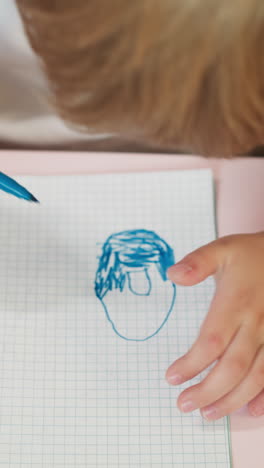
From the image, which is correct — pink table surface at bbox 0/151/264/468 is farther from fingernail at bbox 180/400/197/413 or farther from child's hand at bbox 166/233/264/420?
fingernail at bbox 180/400/197/413

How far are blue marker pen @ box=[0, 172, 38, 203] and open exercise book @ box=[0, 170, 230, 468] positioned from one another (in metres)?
0.04

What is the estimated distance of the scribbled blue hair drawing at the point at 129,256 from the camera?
576mm

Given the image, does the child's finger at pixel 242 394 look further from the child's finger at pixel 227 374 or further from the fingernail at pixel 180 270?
the fingernail at pixel 180 270

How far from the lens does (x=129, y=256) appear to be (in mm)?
589

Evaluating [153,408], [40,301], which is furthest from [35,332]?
[153,408]

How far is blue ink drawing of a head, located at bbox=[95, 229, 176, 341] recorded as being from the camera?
55 centimetres

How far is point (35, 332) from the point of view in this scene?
54 centimetres

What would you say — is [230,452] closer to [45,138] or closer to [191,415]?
[191,415]

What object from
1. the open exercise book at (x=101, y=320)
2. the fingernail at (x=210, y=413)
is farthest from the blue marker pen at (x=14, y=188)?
the fingernail at (x=210, y=413)

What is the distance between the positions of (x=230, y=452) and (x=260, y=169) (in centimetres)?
32

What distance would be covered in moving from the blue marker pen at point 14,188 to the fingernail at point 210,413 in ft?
0.89

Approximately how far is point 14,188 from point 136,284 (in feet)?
0.53

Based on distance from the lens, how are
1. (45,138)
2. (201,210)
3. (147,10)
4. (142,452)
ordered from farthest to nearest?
1. (45,138)
2. (201,210)
3. (142,452)
4. (147,10)

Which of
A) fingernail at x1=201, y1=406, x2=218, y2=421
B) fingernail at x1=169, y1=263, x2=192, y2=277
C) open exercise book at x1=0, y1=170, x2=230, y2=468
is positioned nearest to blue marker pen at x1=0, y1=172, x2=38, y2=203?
open exercise book at x1=0, y1=170, x2=230, y2=468
